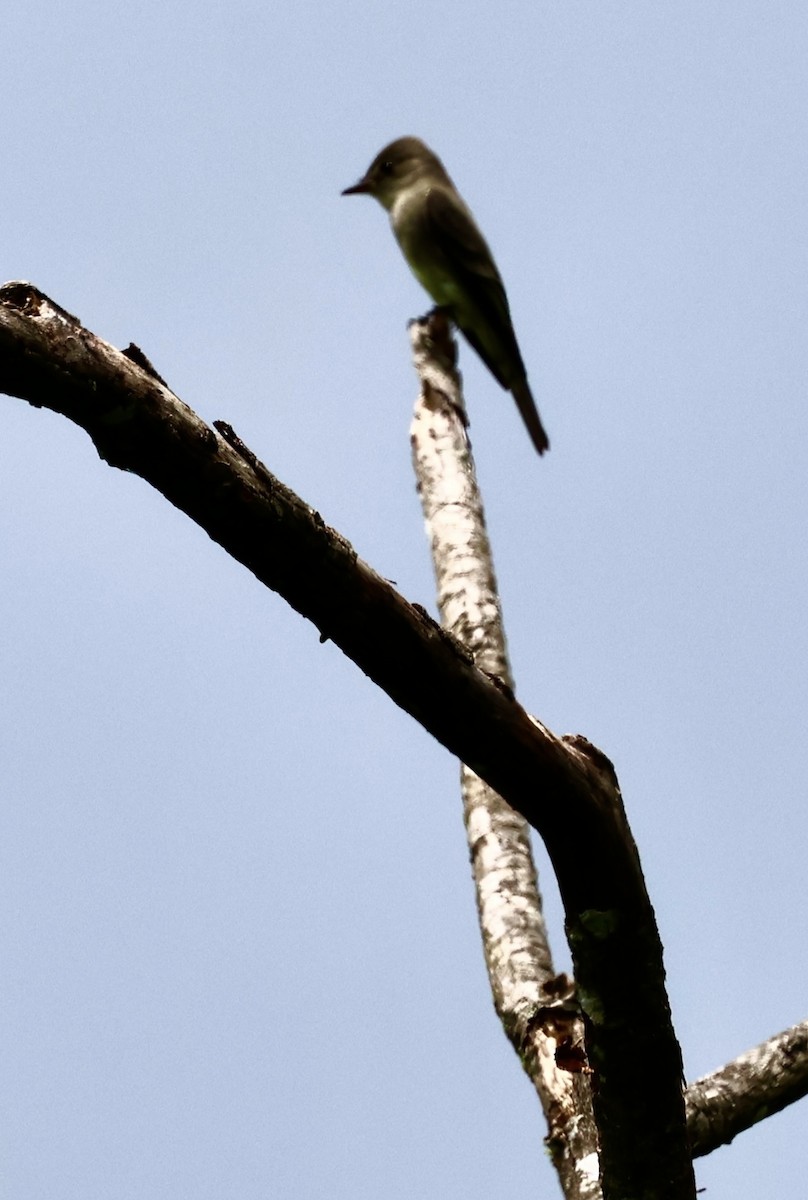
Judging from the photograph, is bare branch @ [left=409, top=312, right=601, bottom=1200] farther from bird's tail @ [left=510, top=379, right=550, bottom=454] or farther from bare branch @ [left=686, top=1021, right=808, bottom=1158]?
bird's tail @ [left=510, top=379, right=550, bottom=454]

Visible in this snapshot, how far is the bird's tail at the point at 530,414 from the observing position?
8.26 metres

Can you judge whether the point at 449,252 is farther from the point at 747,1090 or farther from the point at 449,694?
the point at 449,694

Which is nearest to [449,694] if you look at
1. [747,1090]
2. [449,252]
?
[747,1090]

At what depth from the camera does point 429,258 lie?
29.9 ft

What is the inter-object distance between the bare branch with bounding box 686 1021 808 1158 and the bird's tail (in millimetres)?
5367

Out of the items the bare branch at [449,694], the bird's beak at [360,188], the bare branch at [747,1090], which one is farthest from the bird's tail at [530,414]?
the bare branch at [449,694]

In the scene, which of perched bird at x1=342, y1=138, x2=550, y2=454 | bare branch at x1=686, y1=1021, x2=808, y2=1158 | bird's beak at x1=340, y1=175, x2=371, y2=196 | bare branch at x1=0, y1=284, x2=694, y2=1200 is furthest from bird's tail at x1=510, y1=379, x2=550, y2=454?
bare branch at x1=0, y1=284, x2=694, y2=1200

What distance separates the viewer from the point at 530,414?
8.36 m

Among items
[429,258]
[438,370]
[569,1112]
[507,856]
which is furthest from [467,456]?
[429,258]

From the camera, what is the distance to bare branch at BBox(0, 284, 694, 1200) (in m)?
2.17

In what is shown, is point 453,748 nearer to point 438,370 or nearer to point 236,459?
point 236,459

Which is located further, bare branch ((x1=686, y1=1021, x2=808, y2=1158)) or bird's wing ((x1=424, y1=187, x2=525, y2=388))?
bird's wing ((x1=424, y1=187, x2=525, y2=388))

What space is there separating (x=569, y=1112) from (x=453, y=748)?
1275 millimetres

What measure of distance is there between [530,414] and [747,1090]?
5.65 metres
